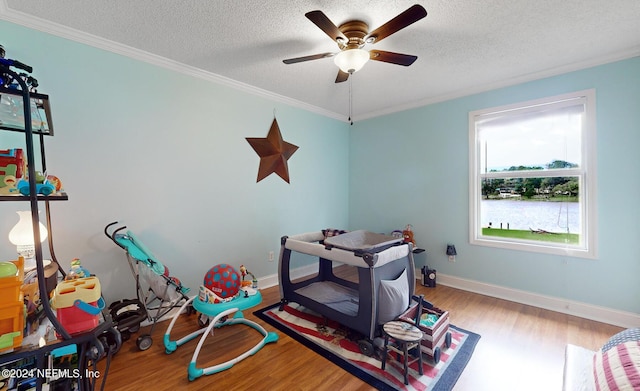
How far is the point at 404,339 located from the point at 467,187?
2.15 meters

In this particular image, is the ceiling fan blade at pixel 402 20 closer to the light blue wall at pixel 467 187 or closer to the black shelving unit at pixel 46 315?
the black shelving unit at pixel 46 315

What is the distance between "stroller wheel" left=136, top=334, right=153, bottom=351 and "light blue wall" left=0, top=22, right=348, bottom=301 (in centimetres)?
52

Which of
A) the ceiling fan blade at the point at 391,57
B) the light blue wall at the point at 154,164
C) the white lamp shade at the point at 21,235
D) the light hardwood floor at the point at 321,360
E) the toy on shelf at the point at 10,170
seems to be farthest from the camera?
the light blue wall at the point at 154,164

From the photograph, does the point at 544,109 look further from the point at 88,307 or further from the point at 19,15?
the point at 19,15

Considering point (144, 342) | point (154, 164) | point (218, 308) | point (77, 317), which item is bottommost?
point (144, 342)

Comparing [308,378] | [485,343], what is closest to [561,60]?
[485,343]

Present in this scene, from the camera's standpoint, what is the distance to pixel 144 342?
187 cm

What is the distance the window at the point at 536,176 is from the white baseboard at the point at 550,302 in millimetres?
475

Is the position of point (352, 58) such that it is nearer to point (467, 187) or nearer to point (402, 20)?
point (402, 20)

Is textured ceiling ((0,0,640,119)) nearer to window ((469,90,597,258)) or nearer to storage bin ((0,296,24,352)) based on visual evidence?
window ((469,90,597,258))

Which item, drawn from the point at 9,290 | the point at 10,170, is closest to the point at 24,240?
the point at 10,170

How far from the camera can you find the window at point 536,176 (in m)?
2.42

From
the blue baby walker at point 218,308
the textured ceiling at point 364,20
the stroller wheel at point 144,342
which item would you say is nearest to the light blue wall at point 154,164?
the textured ceiling at point 364,20

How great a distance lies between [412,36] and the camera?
197 cm
